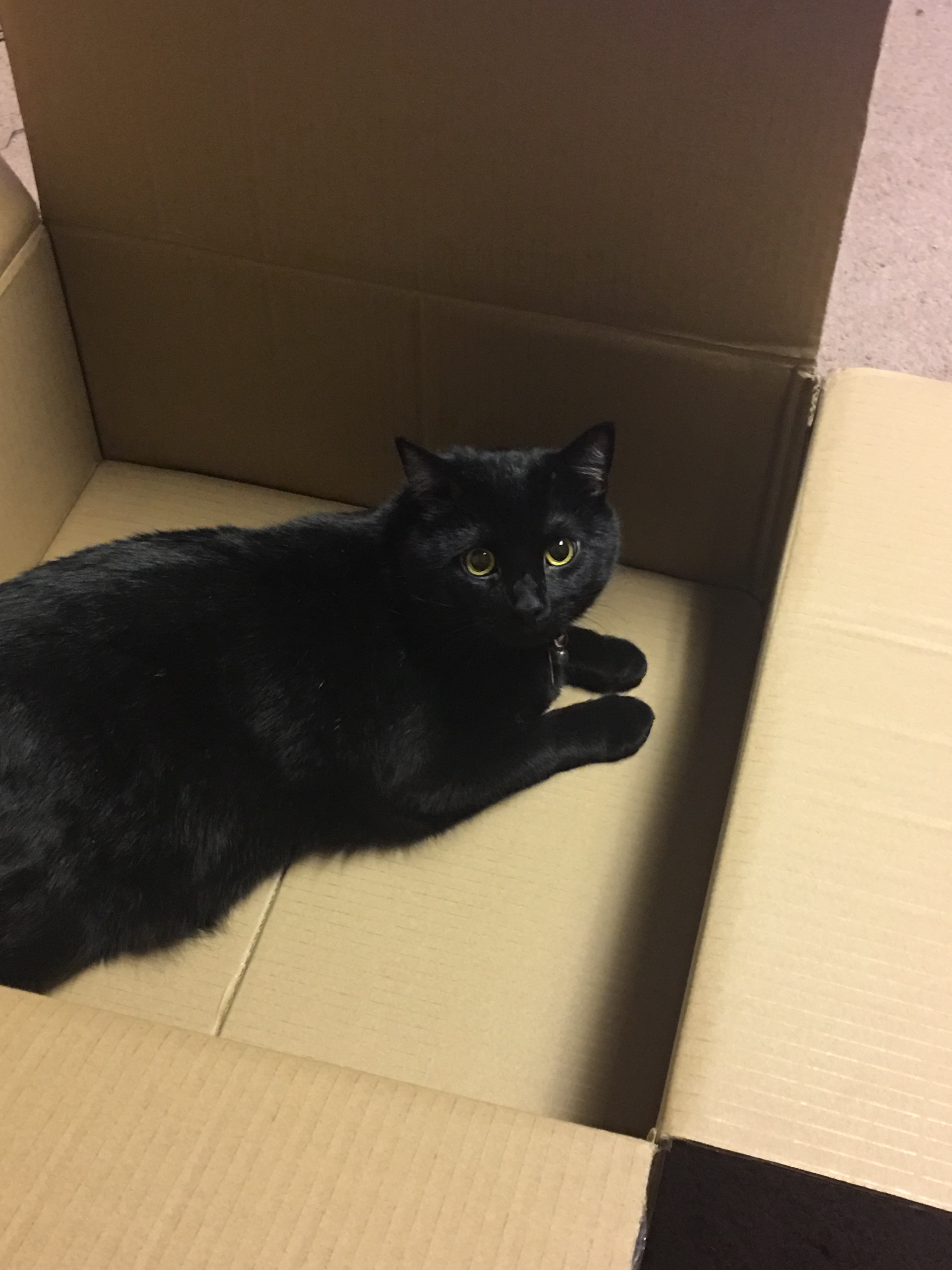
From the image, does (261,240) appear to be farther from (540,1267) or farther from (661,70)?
(540,1267)

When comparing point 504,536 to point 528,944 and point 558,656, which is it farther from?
point 528,944

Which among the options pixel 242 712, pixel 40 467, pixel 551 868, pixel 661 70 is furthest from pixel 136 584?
pixel 661 70

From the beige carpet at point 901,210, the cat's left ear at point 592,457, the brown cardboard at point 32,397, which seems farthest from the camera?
the beige carpet at point 901,210

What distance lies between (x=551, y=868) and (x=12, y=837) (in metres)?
0.45

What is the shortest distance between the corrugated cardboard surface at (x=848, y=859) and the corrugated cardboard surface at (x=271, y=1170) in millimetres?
73

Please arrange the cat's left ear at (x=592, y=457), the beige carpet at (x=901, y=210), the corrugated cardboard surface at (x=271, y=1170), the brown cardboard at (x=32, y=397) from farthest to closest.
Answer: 1. the beige carpet at (x=901, y=210)
2. the brown cardboard at (x=32, y=397)
3. the cat's left ear at (x=592, y=457)
4. the corrugated cardboard surface at (x=271, y=1170)

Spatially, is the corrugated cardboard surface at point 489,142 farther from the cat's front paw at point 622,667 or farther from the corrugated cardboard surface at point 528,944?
the corrugated cardboard surface at point 528,944

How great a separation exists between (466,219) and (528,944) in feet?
2.02

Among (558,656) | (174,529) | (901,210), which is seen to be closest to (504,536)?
(558,656)

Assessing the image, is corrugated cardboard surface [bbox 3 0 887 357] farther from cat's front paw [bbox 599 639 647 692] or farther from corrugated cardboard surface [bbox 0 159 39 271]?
cat's front paw [bbox 599 639 647 692]

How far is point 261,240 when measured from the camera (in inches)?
36.8

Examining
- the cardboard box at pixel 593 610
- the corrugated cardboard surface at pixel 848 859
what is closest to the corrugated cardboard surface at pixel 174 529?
the cardboard box at pixel 593 610

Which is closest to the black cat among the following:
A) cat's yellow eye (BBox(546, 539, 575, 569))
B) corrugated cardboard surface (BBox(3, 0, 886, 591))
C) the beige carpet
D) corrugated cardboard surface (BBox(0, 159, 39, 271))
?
cat's yellow eye (BBox(546, 539, 575, 569))

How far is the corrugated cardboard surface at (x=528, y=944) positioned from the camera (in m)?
0.83
